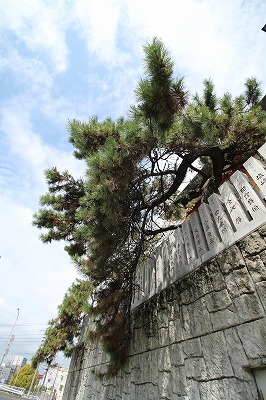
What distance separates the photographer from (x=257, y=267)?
5.88ft

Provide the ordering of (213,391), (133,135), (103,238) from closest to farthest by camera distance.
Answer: (213,391) < (133,135) < (103,238)

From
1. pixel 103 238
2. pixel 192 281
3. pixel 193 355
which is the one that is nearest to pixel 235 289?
pixel 192 281

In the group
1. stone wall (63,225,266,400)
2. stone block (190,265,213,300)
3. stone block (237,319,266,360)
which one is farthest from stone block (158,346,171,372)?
stone block (237,319,266,360)

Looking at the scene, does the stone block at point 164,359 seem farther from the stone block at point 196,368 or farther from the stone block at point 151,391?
the stone block at point 196,368

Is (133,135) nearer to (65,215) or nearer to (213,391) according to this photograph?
(65,215)

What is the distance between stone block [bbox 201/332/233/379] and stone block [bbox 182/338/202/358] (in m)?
0.07

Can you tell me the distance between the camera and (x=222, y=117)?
8.11ft

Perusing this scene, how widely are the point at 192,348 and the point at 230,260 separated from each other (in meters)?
0.85

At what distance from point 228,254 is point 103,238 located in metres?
1.36

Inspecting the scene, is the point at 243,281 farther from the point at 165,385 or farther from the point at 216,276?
the point at 165,385

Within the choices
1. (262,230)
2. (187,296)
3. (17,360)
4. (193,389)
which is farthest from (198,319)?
(17,360)

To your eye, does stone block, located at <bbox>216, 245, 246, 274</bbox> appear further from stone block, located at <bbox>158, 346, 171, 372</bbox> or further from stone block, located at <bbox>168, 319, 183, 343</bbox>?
stone block, located at <bbox>158, 346, 171, 372</bbox>

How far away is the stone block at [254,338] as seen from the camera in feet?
5.09

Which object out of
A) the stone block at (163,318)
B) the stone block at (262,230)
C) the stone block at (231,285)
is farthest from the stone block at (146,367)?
the stone block at (262,230)
